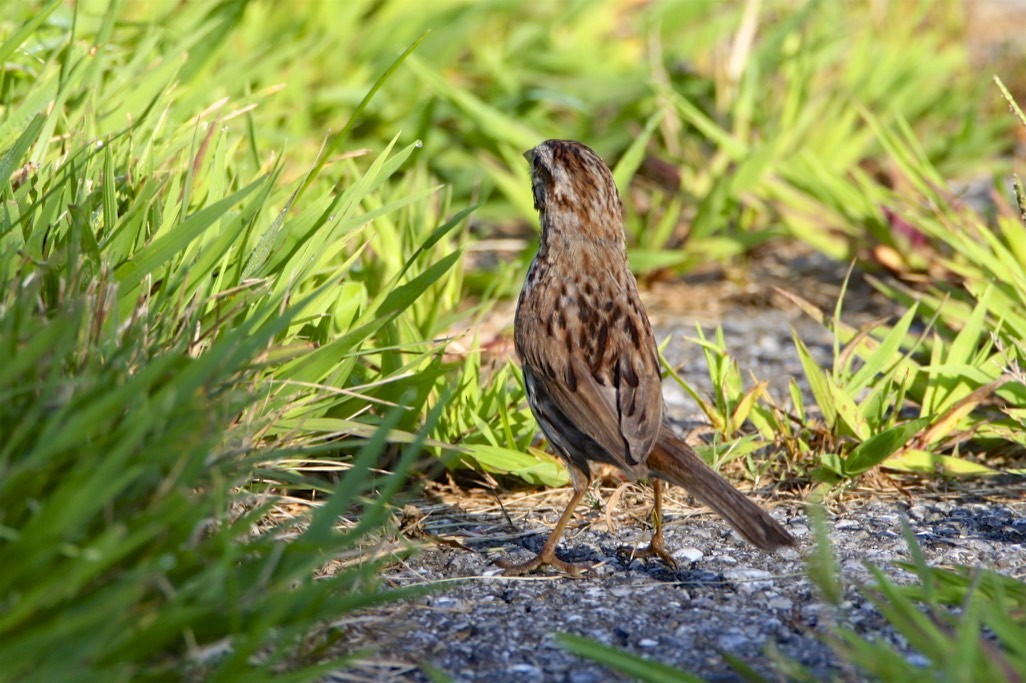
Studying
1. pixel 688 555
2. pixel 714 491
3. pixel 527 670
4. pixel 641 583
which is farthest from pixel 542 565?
pixel 527 670

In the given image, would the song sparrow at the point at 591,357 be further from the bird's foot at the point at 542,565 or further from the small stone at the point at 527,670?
the small stone at the point at 527,670

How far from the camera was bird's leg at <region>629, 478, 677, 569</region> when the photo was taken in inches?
133

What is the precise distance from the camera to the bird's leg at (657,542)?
11.1 ft

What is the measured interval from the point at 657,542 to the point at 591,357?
52 centimetres

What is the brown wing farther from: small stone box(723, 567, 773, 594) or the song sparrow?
small stone box(723, 567, 773, 594)

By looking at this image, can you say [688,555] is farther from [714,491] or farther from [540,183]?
[540,183]

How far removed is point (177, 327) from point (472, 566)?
97 cm

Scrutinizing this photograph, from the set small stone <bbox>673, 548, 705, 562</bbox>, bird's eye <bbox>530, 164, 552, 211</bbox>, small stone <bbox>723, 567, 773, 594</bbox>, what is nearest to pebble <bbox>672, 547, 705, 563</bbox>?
small stone <bbox>673, 548, 705, 562</bbox>

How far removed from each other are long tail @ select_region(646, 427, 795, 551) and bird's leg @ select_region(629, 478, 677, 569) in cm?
16

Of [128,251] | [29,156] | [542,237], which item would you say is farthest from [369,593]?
[29,156]

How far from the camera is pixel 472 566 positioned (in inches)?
133

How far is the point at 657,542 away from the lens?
3.41 m

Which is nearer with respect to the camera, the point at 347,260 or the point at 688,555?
the point at 688,555

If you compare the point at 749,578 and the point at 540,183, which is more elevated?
the point at 540,183
